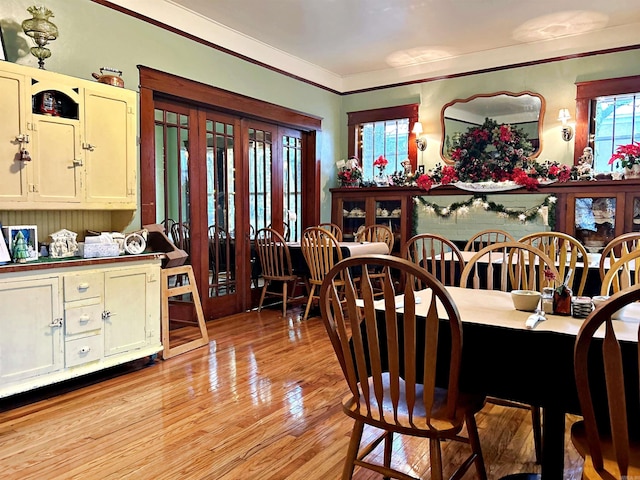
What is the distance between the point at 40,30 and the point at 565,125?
15.5 ft

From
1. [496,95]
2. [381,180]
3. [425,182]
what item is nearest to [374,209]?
[381,180]

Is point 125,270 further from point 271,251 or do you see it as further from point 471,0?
point 471,0

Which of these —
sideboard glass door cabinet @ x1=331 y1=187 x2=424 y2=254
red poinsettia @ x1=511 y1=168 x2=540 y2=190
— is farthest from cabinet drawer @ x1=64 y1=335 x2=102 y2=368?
red poinsettia @ x1=511 y1=168 x2=540 y2=190

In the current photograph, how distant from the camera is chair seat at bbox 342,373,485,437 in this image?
4.87ft

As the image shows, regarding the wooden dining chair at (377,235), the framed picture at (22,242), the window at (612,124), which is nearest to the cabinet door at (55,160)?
the framed picture at (22,242)

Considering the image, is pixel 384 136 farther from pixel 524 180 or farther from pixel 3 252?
pixel 3 252

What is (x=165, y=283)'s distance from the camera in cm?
351

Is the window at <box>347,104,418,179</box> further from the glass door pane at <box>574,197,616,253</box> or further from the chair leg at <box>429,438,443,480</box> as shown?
the chair leg at <box>429,438,443,480</box>

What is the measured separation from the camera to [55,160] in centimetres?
300

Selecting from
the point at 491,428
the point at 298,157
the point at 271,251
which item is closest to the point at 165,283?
the point at 271,251

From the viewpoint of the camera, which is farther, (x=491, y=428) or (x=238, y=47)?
(x=238, y=47)

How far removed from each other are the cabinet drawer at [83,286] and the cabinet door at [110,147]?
0.55 metres

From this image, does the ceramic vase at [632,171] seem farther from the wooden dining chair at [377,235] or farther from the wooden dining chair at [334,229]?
the wooden dining chair at [334,229]

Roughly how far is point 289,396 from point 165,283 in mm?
1314
